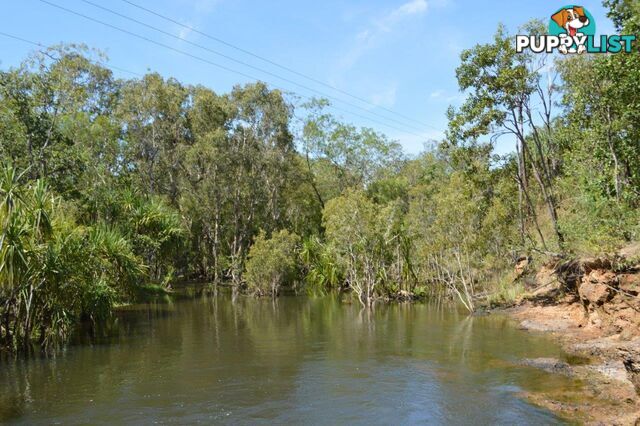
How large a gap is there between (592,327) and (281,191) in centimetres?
3332

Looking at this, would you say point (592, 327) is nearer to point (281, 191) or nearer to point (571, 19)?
point (571, 19)

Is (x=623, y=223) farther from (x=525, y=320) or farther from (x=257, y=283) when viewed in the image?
(x=257, y=283)

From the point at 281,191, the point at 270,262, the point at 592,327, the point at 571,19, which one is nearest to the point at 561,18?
the point at 571,19

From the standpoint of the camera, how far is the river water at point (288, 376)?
37.9 ft

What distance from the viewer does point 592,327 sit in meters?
19.5

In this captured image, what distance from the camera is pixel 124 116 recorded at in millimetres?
40781

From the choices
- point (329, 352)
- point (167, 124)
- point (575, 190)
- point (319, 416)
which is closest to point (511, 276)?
point (575, 190)

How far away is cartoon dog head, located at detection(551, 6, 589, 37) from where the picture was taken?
18203 millimetres

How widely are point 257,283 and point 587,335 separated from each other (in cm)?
2139

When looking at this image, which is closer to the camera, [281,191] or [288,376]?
[288,376]

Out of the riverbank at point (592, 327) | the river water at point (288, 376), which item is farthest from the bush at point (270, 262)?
the riverbank at point (592, 327)

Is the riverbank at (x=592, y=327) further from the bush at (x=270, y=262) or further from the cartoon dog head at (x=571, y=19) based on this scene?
the bush at (x=270, y=262)

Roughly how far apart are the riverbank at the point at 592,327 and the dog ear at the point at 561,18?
7962 mm

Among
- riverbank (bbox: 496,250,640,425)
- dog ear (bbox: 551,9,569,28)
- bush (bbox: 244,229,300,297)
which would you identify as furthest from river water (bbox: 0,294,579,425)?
dog ear (bbox: 551,9,569,28)
